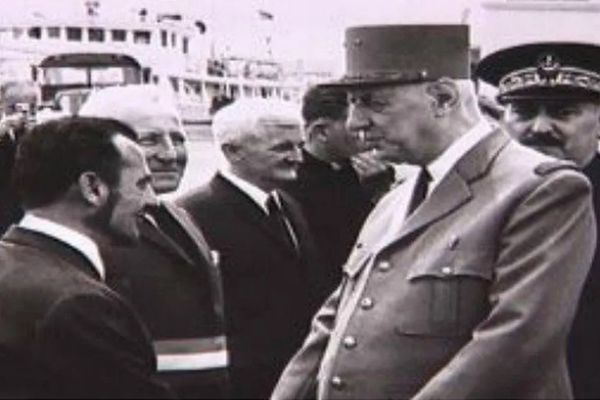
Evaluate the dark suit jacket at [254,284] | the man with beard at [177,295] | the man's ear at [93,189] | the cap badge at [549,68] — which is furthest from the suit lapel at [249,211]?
the man's ear at [93,189]

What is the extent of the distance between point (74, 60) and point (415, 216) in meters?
9.31

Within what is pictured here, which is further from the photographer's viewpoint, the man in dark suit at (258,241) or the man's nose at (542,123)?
the man in dark suit at (258,241)

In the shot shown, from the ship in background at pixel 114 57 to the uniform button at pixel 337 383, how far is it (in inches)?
116

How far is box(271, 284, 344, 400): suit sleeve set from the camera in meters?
3.00

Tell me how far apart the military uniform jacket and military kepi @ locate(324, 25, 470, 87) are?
18 centimetres

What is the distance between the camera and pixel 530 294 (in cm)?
254

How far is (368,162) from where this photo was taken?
4684mm

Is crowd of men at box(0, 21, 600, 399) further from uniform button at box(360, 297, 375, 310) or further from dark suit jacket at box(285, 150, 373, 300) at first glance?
dark suit jacket at box(285, 150, 373, 300)

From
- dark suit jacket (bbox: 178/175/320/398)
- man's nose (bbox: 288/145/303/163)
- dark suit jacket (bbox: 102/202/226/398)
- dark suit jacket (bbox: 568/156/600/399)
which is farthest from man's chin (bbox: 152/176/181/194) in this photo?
dark suit jacket (bbox: 568/156/600/399)

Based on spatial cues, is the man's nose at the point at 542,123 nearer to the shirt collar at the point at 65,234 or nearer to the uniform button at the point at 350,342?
the uniform button at the point at 350,342

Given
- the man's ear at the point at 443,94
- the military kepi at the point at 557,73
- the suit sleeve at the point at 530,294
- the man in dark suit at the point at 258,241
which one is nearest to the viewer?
the suit sleeve at the point at 530,294

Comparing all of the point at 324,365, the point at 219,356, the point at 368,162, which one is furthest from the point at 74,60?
the point at 324,365

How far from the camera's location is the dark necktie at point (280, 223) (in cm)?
425

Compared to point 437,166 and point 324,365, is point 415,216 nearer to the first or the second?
point 437,166
